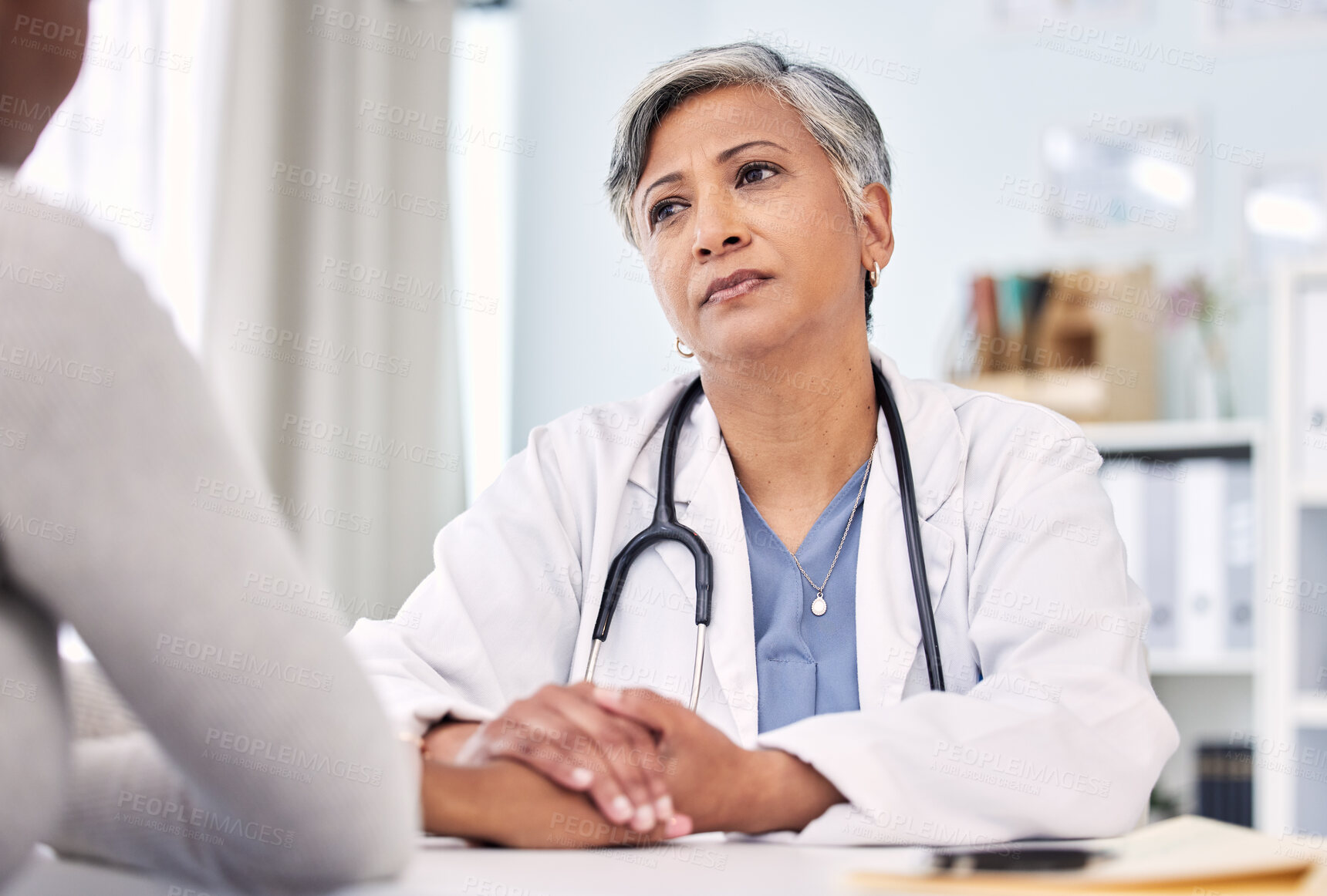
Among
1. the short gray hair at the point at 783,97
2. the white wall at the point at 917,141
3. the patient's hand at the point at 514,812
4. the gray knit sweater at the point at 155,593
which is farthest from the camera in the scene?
the white wall at the point at 917,141

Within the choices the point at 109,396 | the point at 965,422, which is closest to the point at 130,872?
the point at 109,396

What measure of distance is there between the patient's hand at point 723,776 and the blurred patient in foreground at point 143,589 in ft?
1.12

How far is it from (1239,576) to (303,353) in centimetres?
207

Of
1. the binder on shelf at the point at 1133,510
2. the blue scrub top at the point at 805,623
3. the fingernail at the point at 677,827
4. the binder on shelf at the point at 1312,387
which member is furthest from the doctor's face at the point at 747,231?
the binder on shelf at the point at 1312,387

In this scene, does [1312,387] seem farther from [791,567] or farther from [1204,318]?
[791,567]

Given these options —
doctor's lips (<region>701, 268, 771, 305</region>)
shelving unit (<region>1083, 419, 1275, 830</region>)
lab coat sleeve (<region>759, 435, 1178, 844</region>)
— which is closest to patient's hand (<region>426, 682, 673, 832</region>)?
lab coat sleeve (<region>759, 435, 1178, 844</region>)

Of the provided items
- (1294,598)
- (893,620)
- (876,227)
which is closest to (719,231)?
(876,227)

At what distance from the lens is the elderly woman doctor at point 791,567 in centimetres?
93

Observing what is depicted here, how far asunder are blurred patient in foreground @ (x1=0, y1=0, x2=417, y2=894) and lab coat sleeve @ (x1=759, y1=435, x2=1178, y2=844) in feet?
1.49

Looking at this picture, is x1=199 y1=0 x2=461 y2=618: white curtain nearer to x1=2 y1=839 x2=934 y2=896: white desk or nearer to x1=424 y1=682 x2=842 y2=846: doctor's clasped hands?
x1=424 y1=682 x2=842 y2=846: doctor's clasped hands

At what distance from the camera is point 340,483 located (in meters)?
2.77

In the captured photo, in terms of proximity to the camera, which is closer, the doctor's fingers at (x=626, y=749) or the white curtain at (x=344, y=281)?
the doctor's fingers at (x=626, y=749)

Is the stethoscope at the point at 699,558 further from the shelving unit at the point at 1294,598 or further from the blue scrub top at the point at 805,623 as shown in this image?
the shelving unit at the point at 1294,598

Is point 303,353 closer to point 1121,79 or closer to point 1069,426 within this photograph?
point 1069,426
